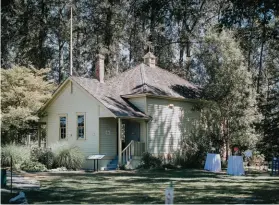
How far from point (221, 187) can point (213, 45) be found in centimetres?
1498

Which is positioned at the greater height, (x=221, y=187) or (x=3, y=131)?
(x=3, y=131)

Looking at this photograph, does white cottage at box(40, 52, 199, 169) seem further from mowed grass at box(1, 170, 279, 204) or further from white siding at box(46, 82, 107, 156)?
mowed grass at box(1, 170, 279, 204)

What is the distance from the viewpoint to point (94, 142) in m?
25.7

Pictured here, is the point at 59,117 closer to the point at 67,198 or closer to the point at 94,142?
the point at 94,142

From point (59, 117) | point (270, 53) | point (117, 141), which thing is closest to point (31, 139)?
point (59, 117)

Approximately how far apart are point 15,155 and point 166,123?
968 centimetres

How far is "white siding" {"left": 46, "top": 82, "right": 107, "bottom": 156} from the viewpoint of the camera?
84.3 feet

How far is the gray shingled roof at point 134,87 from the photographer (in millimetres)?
25500

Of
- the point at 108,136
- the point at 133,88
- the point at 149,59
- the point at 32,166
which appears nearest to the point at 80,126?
the point at 108,136

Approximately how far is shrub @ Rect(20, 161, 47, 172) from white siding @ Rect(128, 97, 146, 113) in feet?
22.6

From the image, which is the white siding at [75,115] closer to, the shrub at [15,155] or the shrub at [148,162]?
the shrub at [148,162]

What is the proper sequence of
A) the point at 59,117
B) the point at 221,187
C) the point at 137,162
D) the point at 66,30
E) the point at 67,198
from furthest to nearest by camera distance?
the point at 66,30, the point at 59,117, the point at 137,162, the point at 221,187, the point at 67,198

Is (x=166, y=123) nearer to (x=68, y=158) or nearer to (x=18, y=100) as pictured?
(x=68, y=158)

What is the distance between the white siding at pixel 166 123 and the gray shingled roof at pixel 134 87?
685 mm
